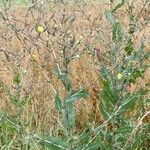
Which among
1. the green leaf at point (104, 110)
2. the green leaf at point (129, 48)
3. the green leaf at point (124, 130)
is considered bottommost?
the green leaf at point (124, 130)

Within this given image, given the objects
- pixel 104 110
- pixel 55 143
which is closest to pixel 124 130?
pixel 104 110

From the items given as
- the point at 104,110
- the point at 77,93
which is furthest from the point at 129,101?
the point at 77,93

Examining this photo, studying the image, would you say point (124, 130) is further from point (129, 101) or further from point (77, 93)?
point (77, 93)

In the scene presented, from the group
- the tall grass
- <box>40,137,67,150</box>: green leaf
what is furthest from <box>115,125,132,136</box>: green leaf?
<box>40,137,67,150</box>: green leaf

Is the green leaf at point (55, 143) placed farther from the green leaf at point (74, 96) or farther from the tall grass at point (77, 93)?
the green leaf at point (74, 96)

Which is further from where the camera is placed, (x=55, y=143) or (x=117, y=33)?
(x=117, y=33)

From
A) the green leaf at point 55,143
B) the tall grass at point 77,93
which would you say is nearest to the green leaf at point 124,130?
the tall grass at point 77,93

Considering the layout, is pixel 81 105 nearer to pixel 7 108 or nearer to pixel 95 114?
pixel 95 114

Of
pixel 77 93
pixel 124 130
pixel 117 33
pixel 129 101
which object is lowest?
pixel 124 130

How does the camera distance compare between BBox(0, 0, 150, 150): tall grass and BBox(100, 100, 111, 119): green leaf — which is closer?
BBox(0, 0, 150, 150): tall grass

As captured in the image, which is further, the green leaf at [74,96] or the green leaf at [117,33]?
the green leaf at [117,33]

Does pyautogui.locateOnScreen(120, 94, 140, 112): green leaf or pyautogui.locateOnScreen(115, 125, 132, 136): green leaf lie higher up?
pyautogui.locateOnScreen(120, 94, 140, 112): green leaf

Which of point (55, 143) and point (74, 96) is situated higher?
point (74, 96)

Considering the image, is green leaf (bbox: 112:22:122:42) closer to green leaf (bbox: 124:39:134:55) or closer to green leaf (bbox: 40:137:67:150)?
green leaf (bbox: 124:39:134:55)
